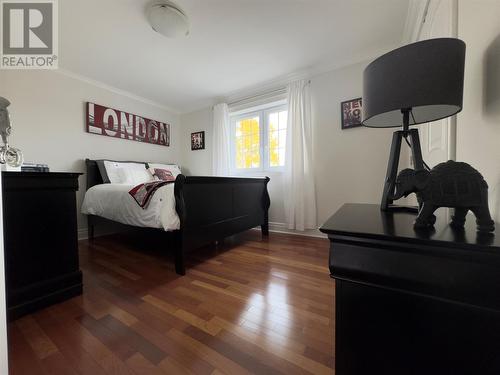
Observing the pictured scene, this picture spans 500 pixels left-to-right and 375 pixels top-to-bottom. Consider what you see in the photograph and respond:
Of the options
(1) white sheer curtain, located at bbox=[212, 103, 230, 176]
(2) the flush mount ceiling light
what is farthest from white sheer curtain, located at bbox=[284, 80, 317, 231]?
(2) the flush mount ceiling light

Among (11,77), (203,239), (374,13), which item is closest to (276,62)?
(374,13)

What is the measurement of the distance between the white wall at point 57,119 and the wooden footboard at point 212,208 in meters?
2.07

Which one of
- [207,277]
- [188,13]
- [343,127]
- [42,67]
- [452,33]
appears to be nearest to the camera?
[452,33]

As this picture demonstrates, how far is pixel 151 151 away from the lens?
12.2 ft

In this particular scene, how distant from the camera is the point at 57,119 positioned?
257cm

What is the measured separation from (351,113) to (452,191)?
237 cm

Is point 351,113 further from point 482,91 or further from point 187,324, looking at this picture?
point 187,324

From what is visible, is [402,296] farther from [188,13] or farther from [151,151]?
[151,151]

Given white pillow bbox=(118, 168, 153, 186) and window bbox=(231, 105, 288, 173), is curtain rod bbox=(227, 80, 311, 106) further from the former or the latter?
white pillow bbox=(118, 168, 153, 186)

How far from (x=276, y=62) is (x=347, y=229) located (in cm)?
264

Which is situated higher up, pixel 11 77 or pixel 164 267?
pixel 11 77

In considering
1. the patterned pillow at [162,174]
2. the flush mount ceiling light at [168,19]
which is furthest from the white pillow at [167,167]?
the flush mount ceiling light at [168,19]

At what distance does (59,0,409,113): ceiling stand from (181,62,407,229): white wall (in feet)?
0.80

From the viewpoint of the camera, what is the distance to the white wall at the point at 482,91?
63 cm
